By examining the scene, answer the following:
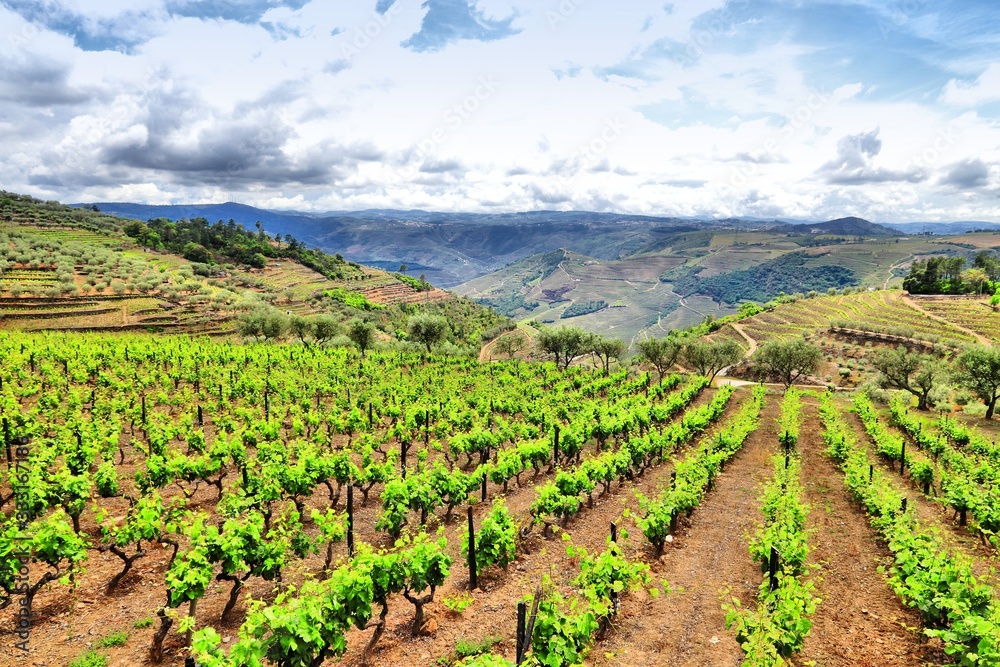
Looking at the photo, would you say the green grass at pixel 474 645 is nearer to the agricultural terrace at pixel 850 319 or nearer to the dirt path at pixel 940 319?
the dirt path at pixel 940 319

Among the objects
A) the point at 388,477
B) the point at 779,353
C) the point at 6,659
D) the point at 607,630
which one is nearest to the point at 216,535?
the point at 6,659

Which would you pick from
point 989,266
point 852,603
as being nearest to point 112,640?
point 852,603

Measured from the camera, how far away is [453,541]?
15594 mm

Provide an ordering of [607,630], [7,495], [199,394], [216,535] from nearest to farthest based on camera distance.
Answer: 1. [216,535]
2. [607,630]
3. [7,495]
4. [199,394]

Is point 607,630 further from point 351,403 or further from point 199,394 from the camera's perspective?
point 199,394

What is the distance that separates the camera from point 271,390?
31938mm

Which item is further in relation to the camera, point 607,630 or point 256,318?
point 256,318

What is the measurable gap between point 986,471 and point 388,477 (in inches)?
981

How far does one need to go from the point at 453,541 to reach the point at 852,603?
11324mm

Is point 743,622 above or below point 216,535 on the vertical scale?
below

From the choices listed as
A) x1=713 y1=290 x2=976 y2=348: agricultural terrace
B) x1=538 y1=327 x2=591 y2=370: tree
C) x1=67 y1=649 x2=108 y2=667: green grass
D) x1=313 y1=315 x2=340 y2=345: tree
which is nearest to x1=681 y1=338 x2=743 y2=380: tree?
x1=538 y1=327 x2=591 y2=370: tree

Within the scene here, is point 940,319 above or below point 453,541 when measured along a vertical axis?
above

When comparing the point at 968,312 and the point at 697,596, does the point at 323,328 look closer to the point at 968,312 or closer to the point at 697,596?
the point at 697,596

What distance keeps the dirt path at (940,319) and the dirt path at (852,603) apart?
264 feet
